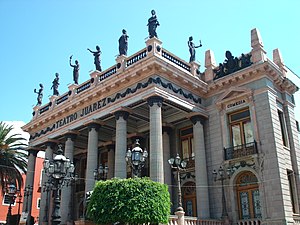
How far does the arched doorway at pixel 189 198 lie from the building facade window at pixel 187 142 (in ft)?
6.54

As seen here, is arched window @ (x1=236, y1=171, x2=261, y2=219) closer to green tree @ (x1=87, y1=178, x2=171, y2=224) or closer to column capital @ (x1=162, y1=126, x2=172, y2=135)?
column capital @ (x1=162, y1=126, x2=172, y2=135)

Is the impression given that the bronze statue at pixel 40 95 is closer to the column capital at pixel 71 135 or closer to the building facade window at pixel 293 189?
the column capital at pixel 71 135

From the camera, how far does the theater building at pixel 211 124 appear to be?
1980 cm

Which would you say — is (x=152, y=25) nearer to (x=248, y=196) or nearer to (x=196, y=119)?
(x=196, y=119)

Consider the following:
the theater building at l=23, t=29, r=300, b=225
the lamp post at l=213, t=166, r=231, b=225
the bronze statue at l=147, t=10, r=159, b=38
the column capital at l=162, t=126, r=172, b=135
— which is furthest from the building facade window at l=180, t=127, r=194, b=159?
the bronze statue at l=147, t=10, r=159, b=38

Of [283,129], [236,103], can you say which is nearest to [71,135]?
[236,103]

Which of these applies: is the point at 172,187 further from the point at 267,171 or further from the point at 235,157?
the point at 267,171

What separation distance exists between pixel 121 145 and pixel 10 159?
13944 millimetres

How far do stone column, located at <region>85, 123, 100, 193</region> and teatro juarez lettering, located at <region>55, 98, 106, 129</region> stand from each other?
1.20m

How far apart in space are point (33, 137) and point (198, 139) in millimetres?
15502

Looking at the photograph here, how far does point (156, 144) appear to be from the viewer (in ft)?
64.6

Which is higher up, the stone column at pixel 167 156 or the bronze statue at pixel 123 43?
the bronze statue at pixel 123 43

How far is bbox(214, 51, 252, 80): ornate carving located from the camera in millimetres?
22266

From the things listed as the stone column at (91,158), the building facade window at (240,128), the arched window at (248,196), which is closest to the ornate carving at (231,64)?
the building facade window at (240,128)
